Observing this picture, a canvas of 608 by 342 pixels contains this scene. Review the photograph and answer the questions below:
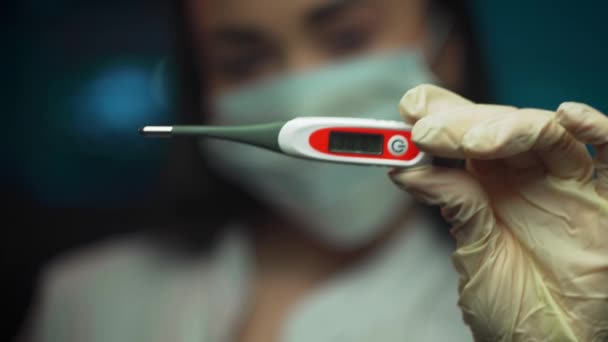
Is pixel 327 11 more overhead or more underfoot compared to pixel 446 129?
more overhead

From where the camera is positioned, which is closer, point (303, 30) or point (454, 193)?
point (454, 193)

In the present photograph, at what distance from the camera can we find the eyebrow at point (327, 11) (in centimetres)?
117

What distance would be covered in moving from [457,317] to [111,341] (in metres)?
0.79

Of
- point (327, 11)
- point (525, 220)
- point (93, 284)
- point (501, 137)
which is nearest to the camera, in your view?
point (501, 137)

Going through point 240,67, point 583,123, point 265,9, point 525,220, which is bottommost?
point 525,220

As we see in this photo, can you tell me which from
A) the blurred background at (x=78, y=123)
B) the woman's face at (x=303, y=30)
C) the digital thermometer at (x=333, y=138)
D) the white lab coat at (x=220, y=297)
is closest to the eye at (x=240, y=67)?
the woman's face at (x=303, y=30)

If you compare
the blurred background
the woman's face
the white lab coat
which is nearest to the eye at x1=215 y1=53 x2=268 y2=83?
the woman's face

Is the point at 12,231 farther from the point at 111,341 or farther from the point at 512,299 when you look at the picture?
the point at 512,299

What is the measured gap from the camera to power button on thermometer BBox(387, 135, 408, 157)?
29.0 inches

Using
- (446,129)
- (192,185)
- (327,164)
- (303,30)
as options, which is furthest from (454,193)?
(192,185)

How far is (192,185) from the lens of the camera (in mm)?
1252

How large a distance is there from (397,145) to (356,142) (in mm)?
57

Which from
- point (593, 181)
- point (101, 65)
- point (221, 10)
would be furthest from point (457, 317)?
point (101, 65)

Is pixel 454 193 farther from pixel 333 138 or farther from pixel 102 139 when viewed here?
pixel 102 139
